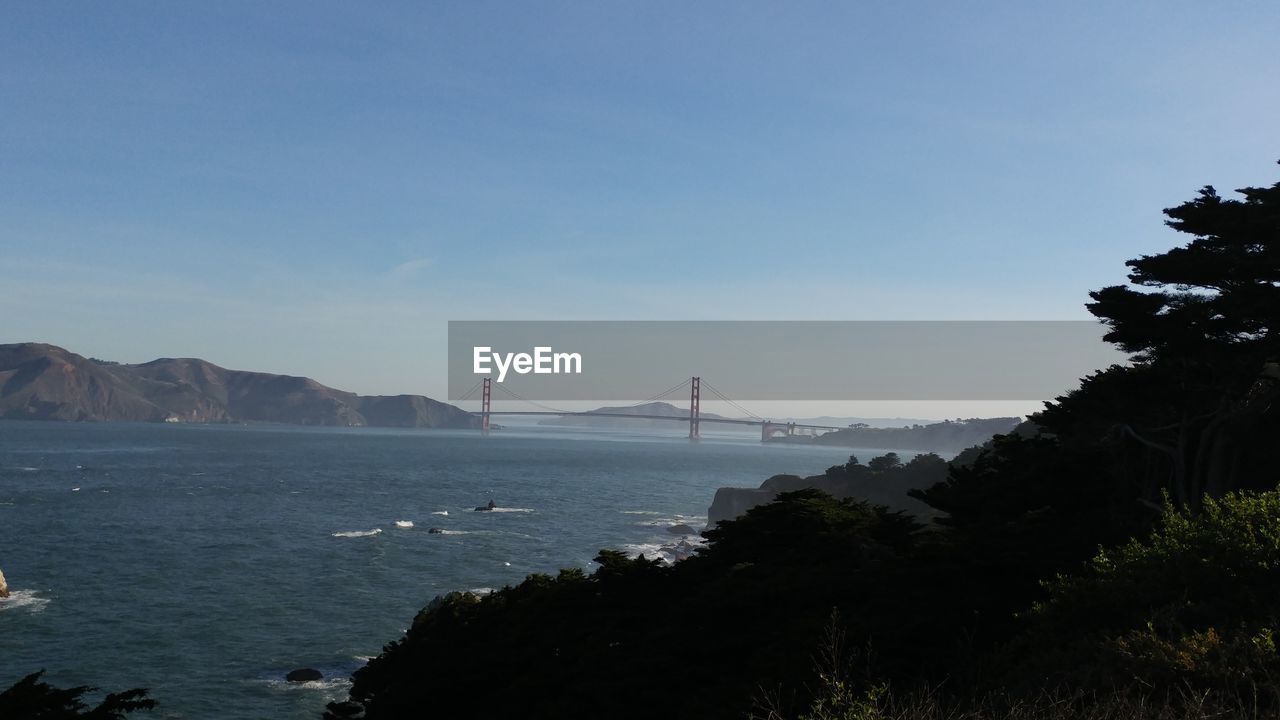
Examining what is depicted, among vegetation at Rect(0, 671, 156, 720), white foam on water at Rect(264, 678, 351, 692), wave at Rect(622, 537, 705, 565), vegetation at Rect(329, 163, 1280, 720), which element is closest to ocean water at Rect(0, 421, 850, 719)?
white foam on water at Rect(264, 678, 351, 692)

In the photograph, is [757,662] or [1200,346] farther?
[1200,346]

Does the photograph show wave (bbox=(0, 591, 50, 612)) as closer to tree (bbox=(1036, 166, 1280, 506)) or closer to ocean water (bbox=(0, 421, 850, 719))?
ocean water (bbox=(0, 421, 850, 719))

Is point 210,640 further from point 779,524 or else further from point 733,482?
point 733,482

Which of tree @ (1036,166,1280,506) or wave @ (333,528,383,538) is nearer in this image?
tree @ (1036,166,1280,506)

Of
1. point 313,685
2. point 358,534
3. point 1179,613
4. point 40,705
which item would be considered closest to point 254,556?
point 358,534

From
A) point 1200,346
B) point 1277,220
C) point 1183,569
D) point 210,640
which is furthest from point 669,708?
point 210,640

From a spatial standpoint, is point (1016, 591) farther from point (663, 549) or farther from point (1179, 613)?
point (663, 549)

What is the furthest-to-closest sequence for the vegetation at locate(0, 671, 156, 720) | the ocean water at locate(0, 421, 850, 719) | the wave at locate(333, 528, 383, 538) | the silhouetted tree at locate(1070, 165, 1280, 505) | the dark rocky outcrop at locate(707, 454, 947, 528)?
the dark rocky outcrop at locate(707, 454, 947, 528), the wave at locate(333, 528, 383, 538), the ocean water at locate(0, 421, 850, 719), the silhouetted tree at locate(1070, 165, 1280, 505), the vegetation at locate(0, 671, 156, 720)
